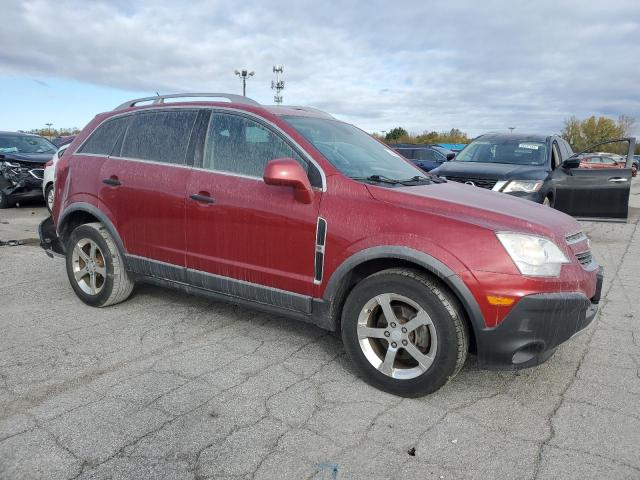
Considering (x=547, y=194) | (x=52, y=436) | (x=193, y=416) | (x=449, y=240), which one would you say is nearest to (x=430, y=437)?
(x=449, y=240)

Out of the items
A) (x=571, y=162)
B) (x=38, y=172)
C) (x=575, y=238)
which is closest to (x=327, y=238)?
(x=575, y=238)

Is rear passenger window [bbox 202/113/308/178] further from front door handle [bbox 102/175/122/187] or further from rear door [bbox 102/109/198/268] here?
front door handle [bbox 102/175/122/187]

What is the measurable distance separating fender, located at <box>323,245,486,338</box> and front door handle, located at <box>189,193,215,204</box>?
1113mm

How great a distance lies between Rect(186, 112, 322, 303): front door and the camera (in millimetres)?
3391

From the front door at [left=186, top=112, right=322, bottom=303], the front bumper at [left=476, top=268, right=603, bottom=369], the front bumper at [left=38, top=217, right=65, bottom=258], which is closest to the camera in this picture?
the front bumper at [left=476, top=268, right=603, bottom=369]

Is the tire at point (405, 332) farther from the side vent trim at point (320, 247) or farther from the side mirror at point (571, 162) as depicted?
the side mirror at point (571, 162)

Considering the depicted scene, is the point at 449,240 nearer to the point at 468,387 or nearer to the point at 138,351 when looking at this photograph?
the point at 468,387

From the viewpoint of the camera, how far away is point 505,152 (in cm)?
825

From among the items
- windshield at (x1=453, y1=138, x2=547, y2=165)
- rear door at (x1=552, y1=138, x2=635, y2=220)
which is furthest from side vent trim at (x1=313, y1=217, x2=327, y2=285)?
windshield at (x1=453, y1=138, x2=547, y2=165)

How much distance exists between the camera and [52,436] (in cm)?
263

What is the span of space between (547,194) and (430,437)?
17.8 ft

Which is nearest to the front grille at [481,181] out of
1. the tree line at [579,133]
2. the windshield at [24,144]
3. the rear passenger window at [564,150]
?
the rear passenger window at [564,150]

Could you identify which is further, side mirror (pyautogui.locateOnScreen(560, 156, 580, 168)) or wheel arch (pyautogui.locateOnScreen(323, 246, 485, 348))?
side mirror (pyautogui.locateOnScreen(560, 156, 580, 168))

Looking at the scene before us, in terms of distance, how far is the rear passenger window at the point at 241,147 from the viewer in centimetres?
361
